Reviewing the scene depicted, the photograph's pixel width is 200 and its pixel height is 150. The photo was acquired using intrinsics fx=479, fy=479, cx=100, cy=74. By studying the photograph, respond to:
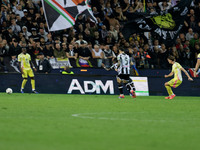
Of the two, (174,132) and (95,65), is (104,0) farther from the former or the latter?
(174,132)

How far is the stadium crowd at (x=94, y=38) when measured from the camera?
79.9 feet

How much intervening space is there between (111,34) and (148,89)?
14.1ft

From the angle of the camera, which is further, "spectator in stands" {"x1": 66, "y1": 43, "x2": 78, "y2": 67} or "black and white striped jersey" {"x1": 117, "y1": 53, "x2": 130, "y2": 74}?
"spectator in stands" {"x1": 66, "y1": 43, "x2": 78, "y2": 67}

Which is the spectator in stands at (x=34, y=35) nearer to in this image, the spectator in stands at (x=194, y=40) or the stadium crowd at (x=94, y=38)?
the stadium crowd at (x=94, y=38)

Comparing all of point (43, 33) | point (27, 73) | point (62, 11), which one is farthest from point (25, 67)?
point (62, 11)

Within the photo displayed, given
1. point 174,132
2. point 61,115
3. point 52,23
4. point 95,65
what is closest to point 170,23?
point 95,65

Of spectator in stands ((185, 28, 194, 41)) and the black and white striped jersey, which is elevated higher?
spectator in stands ((185, 28, 194, 41))

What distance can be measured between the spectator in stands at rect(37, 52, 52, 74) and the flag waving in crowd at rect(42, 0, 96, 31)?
1.52 meters

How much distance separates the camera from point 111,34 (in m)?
26.5

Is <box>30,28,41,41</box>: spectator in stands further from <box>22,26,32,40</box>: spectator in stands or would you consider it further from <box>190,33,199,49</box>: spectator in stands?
<box>190,33,199,49</box>: spectator in stands

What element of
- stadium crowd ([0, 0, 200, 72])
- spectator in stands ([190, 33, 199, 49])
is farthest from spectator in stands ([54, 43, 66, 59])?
spectator in stands ([190, 33, 199, 49])

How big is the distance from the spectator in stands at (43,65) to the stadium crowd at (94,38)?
73mm

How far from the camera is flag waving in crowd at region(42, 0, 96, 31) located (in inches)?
934

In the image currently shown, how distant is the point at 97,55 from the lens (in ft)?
82.2
